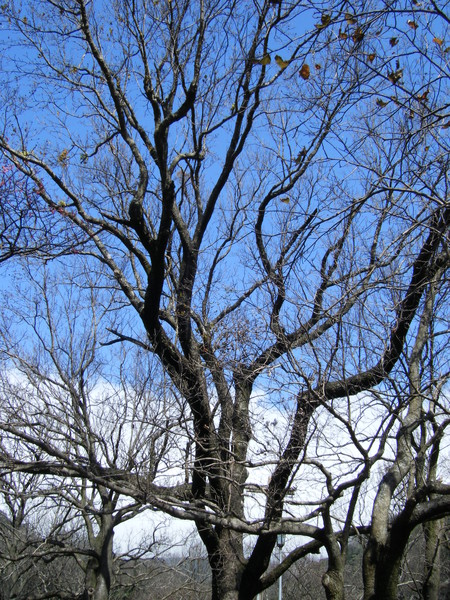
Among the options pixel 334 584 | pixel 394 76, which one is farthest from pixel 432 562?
pixel 394 76

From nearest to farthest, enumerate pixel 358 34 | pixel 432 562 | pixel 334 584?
1. pixel 358 34
2. pixel 334 584
3. pixel 432 562

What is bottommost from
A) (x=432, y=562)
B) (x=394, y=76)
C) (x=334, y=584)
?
(x=334, y=584)

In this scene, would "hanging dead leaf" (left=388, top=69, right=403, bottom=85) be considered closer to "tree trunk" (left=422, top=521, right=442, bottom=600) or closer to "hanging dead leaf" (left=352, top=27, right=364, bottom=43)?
"hanging dead leaf" (left=352, top=27, right=364, bottom=43)

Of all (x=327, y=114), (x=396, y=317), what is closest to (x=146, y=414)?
(x=396, y=317)

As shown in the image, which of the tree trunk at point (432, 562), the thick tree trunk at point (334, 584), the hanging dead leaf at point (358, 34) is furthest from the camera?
the tree trunk at point (432, 562)

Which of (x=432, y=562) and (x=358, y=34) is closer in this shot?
(x=358, y=34)

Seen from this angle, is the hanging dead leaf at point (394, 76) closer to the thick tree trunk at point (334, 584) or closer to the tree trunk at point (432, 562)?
the thick tree trunk at point (334, 584)

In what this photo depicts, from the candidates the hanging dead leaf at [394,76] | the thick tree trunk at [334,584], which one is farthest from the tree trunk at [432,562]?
the hanging dead leaf at [394,76]

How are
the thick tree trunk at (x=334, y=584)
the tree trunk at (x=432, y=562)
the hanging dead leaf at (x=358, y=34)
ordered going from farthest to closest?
the tree trunk at (x=432, y=562) < the thick tree trunk at (x=334, y=584) < the hanging dead leaf at (x=358, y=34)

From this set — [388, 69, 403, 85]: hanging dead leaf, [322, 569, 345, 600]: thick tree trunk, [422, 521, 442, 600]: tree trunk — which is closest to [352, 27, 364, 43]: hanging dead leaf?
[388, 69, 403, 85]: hanging dead leaf

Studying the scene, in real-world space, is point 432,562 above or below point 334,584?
above

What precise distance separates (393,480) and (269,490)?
1.55 metres

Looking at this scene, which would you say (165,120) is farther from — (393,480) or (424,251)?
(393,480)

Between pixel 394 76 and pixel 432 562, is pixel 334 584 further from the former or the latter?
pixel 394 76
